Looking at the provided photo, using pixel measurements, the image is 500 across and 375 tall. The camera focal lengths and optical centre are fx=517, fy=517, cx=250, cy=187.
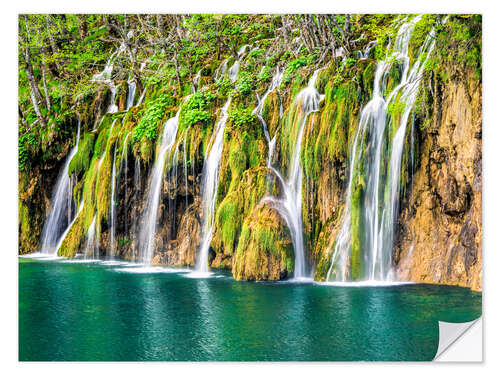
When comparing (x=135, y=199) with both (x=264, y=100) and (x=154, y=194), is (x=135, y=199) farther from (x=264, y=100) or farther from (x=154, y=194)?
(x=264, y=100)

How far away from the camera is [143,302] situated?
277 inches

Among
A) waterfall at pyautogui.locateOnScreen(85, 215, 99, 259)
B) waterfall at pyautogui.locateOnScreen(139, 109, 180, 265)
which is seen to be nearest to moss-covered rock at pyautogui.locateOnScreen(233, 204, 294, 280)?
waterfall at pyautogui.locateOnScreen(139, 109, 180, 265)

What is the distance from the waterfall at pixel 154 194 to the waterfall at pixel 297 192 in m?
2.08

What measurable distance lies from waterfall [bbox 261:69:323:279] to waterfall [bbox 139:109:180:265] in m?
2.08

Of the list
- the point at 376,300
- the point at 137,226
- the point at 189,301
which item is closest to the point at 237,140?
the point at 137,226

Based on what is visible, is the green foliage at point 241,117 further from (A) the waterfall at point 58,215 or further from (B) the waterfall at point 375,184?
(A) the waterfall at point 58,215

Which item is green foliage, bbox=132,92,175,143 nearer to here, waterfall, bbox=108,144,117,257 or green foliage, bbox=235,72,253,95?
waterfall, bbox=108,144,117,257

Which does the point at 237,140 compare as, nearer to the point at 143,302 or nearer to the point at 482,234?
the point at 143,302

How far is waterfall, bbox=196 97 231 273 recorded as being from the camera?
879cm

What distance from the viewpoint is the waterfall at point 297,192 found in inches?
314

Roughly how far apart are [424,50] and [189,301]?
5.02 metres
